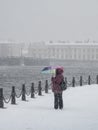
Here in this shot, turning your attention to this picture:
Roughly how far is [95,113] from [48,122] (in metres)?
2.08

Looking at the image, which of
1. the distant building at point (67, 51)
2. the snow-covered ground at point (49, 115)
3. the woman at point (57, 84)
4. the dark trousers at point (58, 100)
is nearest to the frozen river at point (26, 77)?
the snow-covered ground at point (49, 115)

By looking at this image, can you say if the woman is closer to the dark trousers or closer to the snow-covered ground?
the dark trousers

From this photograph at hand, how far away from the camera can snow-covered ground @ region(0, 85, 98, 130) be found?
10.7 m

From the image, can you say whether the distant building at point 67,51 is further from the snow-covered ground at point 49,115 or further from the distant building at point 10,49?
the snow-covered ground at point 49,115

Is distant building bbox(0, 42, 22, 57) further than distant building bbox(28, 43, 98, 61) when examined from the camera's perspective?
Yes

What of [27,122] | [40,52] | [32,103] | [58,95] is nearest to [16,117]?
[27,122]

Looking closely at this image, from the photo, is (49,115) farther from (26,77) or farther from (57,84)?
(26,77)

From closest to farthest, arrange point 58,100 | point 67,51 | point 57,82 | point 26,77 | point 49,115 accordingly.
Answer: point 49,115 → point 57,82 → point 58,100 → point 26,77 → point 67,51

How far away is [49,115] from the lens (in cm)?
1252

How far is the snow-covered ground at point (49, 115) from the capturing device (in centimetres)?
1071

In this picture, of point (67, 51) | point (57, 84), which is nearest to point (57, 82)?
point (57, 84)

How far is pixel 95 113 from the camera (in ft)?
42.5

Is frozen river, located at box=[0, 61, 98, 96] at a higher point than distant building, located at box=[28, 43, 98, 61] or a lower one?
higher

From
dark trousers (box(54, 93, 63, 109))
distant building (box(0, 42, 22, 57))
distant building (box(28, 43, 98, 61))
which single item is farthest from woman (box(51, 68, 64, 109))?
distant building (box(0, 42, 22, 57))
